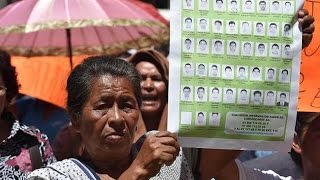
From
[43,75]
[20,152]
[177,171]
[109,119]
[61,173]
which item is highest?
[109,119]

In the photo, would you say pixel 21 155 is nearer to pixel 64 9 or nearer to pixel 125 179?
pixel 125 179

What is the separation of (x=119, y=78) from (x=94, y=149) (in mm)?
250

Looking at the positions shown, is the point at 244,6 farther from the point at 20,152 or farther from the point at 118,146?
the point at 20,152

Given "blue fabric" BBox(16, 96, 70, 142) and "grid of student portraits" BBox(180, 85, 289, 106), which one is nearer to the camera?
"grid of student portraits" BBox(180, 85, 289, 106)

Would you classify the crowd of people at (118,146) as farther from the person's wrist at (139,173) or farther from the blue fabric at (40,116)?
the blue fabric at (40,116)

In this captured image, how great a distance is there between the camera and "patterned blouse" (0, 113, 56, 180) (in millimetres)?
3088

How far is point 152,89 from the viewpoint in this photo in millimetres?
4695

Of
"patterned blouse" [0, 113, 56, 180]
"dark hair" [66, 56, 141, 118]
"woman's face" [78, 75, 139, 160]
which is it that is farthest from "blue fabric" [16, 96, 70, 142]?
"woman's face" [78, 75, 139, 160]

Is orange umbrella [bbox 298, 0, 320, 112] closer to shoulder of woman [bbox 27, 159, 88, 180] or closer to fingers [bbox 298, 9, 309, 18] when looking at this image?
fingers [bbox 298, 9, 309, 18]

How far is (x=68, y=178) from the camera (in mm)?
2373

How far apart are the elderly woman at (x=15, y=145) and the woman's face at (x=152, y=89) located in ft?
4.27

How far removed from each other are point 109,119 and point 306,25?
704 millimetres

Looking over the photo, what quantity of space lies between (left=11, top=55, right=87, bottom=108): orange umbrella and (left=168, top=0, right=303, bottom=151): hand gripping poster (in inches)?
102

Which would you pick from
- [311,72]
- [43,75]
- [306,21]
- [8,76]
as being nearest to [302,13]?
[306,21]
